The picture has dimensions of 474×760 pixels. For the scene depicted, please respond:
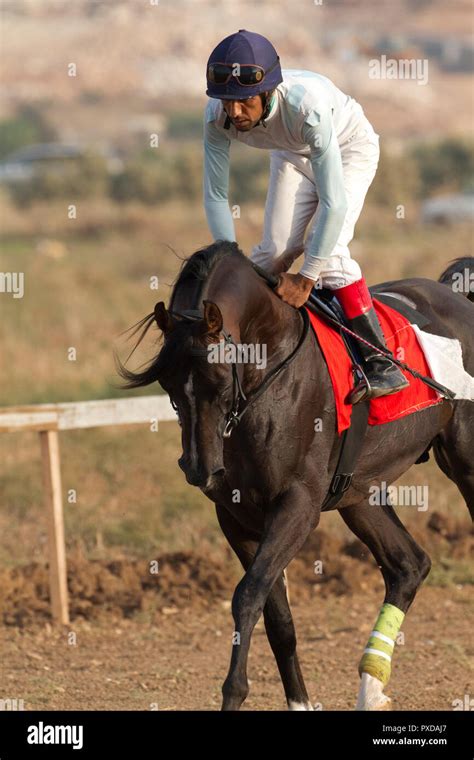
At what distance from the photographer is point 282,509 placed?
Answer: 5.24m

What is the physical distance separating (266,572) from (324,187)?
5.40ft

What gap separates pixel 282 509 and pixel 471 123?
262ft

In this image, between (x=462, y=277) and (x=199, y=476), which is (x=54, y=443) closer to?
(x=462, y=277)

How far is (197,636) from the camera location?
7.98 metres

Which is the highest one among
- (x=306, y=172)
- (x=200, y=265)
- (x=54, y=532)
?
(x=306, y=172)

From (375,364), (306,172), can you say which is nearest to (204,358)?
(375,364)

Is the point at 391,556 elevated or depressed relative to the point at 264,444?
depressed

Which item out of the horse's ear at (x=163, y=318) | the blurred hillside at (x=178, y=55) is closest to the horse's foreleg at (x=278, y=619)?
the horse's ear at (x=163, y=318)

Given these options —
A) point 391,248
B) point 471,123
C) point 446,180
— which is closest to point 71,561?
point 391,248

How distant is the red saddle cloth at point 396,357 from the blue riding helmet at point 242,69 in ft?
3.50

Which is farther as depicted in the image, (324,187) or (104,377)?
(104,377)

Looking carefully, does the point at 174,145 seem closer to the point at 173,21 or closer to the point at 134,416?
the point at 173,21

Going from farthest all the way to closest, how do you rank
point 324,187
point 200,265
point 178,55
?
point 178,55, point 324,187, point 200,265

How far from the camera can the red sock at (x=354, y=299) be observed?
578cm
